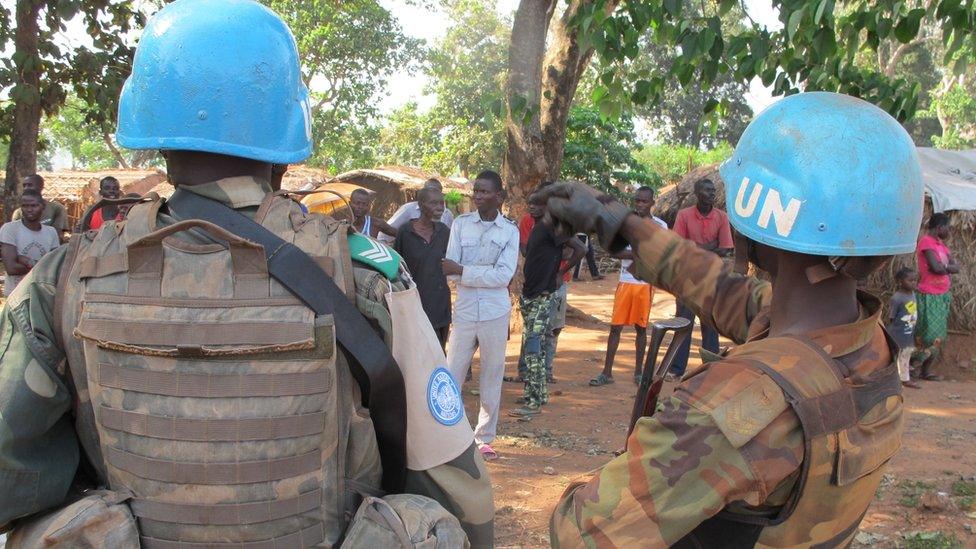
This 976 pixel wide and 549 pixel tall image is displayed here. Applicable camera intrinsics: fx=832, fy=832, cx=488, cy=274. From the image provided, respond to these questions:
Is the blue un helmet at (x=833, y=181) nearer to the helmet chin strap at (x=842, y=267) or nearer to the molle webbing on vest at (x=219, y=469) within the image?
the helmet chin strap at (x=842, y=267)

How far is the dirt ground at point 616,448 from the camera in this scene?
4602mm

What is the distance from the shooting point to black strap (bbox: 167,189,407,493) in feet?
4.64

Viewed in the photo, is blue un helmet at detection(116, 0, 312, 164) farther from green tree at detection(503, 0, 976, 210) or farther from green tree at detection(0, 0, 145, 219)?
green tree at detection(0, 0, 145, 219)

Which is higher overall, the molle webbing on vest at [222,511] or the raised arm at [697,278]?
the raised arm at [697,278]

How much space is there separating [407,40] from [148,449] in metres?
23.6

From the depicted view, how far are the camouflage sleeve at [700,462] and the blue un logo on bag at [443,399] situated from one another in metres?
0.35

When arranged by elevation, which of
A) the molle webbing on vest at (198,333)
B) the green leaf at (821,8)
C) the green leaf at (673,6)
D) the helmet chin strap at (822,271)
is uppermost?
the green leaf at (673,6)

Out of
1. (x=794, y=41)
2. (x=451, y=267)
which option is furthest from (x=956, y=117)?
(x=794, y=41)

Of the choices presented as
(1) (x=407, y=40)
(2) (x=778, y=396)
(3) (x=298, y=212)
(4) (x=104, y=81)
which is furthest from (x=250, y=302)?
(1) (x=407, y=40)

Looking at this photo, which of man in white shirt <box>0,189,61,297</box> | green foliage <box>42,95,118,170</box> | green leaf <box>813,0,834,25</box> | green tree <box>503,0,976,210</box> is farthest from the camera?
green foliage <box>42,95,118,170</box>

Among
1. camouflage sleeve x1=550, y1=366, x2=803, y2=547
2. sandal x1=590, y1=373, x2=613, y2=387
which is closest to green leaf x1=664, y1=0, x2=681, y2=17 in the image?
camouflage sleeve x1=550, y1=366, x2=803, y2=547

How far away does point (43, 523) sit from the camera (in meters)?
1.43

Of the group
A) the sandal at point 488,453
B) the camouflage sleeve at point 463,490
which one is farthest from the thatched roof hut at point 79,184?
the camouflage sleeve at point 463,490

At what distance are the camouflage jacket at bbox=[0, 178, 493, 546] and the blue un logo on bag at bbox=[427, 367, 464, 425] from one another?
9 cm
